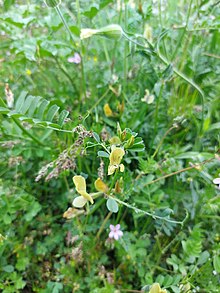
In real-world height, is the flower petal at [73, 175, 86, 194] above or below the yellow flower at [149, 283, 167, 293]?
above

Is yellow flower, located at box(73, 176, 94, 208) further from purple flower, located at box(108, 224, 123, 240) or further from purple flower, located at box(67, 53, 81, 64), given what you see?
purple flower, located at box(67, 53, 81, 64)

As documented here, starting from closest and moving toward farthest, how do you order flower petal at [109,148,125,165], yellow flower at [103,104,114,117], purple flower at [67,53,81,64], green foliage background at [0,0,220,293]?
flower petal at [109,148,125,165]
green foliage background at [0,0,220,293]
yellow flower at [103,104,114,117]
purple flower at [67,53,81,64]

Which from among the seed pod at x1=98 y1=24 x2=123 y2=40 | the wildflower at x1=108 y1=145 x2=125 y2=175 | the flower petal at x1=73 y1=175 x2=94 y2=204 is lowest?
the flower petal at x1=73 y1=175 x2=94 y2=204

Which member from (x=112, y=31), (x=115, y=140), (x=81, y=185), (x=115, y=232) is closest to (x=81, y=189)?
(x=81, y=185)

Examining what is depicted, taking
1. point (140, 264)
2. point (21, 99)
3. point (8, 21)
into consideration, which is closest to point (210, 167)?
point (140, 264)

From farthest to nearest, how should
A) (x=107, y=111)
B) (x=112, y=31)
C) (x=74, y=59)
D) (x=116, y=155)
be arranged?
(x=74, y=59)
(x=107, y=111)
(x=112, y=31)
(x=116, y=155)

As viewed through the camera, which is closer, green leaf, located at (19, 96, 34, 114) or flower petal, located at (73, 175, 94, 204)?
flower petal, located at (73, 175, 94, 204)

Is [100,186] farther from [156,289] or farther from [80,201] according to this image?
[156,289]

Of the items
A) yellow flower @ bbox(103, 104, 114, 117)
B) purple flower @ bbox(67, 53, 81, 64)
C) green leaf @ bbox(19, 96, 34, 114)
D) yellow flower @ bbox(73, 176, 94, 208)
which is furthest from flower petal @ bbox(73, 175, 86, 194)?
purple flower @ bbox(67, 53, 81, 64)
